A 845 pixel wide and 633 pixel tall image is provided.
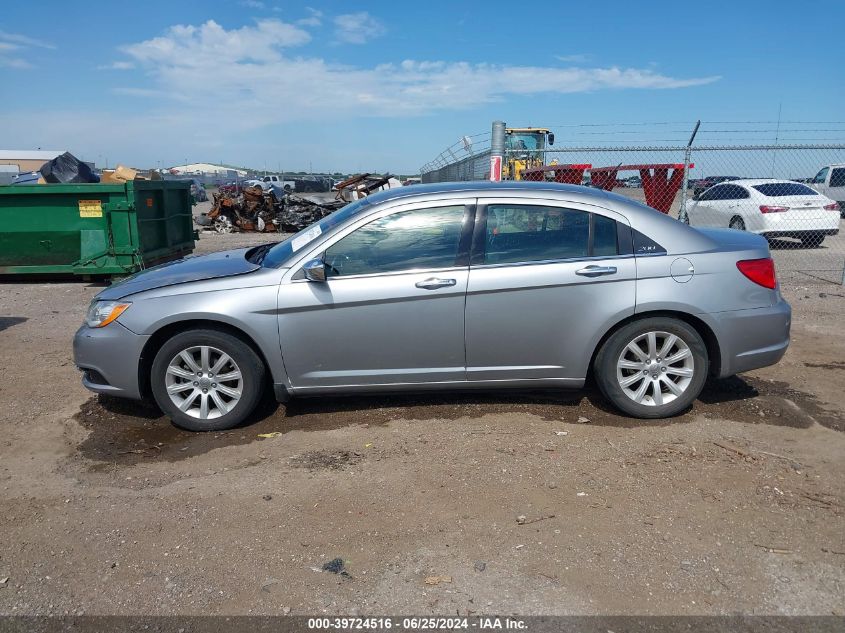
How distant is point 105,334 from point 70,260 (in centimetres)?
704

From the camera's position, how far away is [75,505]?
3744 mm

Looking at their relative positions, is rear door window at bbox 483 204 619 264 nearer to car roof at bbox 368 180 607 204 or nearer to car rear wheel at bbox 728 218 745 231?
car roof at bbox 368 180 607 204

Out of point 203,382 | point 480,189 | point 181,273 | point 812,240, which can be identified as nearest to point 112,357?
point 203,382

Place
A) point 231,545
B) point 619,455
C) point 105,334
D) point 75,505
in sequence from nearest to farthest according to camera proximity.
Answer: point 231,545
point 75,505
point 619,455
point 105,334

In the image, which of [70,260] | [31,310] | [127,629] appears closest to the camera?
[127,629]

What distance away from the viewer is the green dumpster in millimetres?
10352

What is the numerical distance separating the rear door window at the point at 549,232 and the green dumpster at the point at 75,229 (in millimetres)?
7573

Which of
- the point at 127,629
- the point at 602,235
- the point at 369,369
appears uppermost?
the point at 602,235

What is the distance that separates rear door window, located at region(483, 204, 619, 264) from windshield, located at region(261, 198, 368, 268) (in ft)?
3.35

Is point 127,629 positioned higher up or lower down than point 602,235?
lower down

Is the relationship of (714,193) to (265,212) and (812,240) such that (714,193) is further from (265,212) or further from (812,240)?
(265,212)

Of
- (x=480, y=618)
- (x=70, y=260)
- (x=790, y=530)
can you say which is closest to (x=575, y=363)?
(x=790, y=530)

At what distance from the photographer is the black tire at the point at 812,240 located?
1513 centimetres

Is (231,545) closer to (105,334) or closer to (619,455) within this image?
(105,334)
